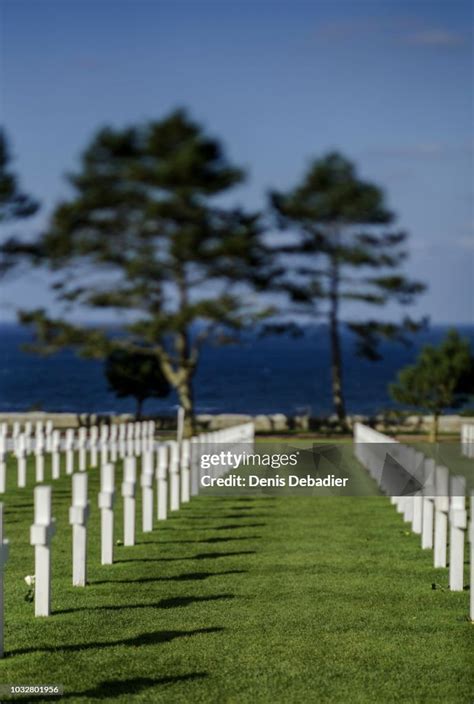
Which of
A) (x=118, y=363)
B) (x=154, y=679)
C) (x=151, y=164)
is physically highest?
(x=151, y=164)

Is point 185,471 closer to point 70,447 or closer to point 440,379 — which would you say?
point 70,447

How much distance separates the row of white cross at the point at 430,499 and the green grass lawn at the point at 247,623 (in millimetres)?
211

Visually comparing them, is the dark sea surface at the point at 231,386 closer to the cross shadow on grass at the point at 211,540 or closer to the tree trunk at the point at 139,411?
the tree trunk at the point at 139,411

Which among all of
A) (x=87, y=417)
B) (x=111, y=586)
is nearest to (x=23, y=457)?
(x=111, y=586)

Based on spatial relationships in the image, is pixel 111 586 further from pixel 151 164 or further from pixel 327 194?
pixel 327 194

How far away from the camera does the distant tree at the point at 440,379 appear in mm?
38719

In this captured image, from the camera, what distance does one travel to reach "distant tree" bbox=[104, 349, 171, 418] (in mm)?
49094

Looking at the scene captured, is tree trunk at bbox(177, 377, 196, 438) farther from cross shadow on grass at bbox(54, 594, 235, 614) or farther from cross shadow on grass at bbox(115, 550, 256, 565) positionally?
cross shadow on grass at bbox(54, 594, 235, 614)

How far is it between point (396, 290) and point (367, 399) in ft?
182

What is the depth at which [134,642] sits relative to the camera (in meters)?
7.93

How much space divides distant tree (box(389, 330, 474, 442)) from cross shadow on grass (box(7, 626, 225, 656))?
30679 mm

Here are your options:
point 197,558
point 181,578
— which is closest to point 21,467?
point 197,558

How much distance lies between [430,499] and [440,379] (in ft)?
86.3

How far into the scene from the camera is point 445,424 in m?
42.8
